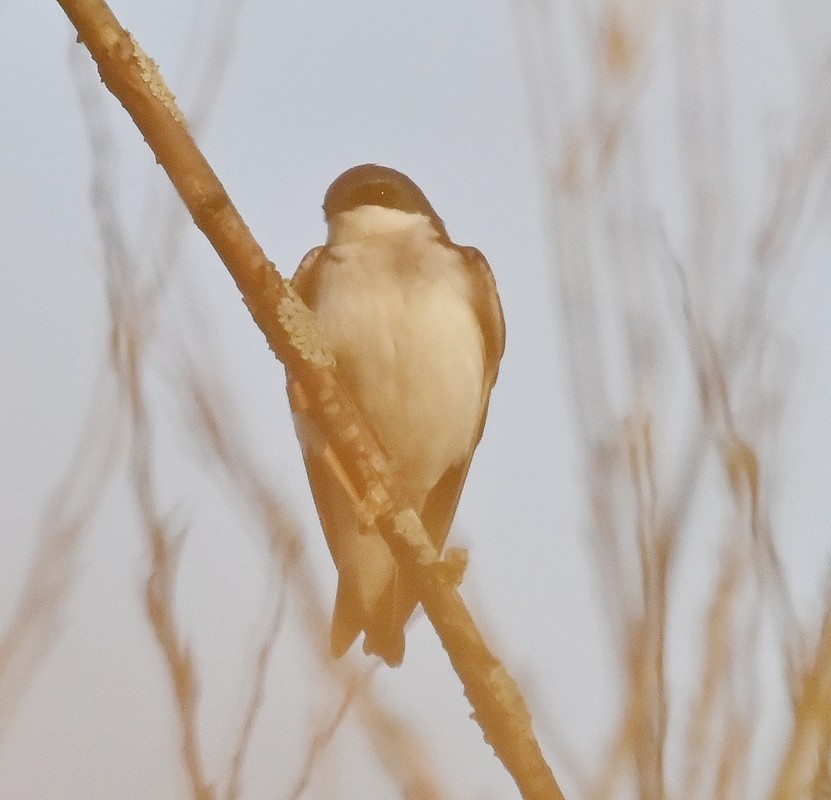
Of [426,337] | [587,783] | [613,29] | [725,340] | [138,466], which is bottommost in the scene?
[587,783]

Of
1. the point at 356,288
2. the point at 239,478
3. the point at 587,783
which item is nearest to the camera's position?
the point at 587,783

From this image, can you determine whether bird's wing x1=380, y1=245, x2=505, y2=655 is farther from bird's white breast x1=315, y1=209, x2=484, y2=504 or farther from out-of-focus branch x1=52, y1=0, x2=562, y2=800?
out-of-focus branch x1=52, y1=0, x2=562, y2=800

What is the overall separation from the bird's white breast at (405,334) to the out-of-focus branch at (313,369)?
32 cm

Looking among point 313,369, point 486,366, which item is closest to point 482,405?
point 486,366

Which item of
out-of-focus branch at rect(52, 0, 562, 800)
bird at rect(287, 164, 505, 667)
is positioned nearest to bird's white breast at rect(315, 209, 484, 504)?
bird at rect(287, 164, 505, 667)

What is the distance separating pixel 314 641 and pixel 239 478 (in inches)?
5.4

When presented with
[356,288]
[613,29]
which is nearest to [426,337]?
[356,288]

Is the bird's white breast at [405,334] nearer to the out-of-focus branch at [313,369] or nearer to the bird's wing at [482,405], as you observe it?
the bird's wing at [482,405]

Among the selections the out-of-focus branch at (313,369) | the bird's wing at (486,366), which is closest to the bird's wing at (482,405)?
the bird's wing at (486,366)

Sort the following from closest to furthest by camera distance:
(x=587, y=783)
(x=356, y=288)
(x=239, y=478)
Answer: (x=587, y=783)
(x=239, y=478)
(x=356, y=288)

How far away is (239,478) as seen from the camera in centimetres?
74

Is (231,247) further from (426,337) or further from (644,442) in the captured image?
(426,337)

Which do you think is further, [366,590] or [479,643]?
[366,590]

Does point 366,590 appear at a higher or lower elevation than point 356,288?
lower
